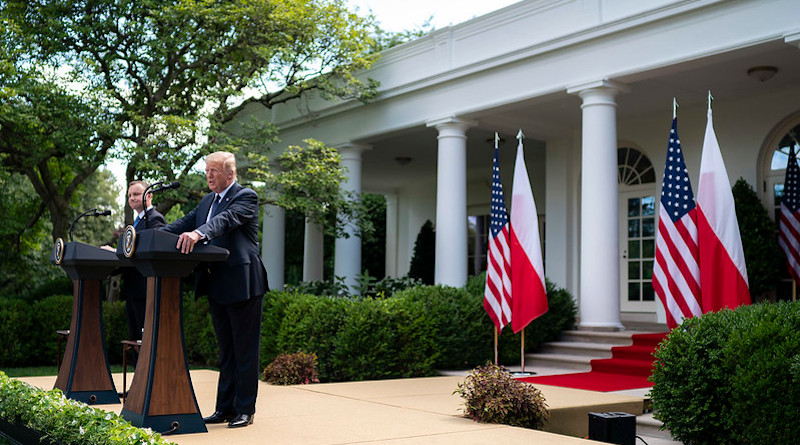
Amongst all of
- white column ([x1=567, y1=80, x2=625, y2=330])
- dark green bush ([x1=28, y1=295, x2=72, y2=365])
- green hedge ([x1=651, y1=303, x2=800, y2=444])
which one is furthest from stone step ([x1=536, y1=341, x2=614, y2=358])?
dark green bush ([x1=28, y1=295, x2=72, y2=365])

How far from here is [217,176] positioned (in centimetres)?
537

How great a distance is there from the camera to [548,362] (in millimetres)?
11297

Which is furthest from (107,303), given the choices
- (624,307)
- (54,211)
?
(624,307)

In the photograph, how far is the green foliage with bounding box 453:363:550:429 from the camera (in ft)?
20.0

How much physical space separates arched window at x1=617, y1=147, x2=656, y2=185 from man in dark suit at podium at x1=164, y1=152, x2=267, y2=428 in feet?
37.4

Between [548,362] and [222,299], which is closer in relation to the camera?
[222,299]

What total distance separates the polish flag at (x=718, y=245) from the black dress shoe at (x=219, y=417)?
17.1 ft

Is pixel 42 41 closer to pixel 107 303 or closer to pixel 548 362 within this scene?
pixel 107 303

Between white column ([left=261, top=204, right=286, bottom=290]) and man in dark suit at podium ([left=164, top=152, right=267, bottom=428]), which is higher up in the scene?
white column ([left=261, top=204, right=286, bottom=290])

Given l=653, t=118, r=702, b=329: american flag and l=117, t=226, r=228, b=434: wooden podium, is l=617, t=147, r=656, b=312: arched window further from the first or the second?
l=117, t=226, r=228, b=434: wooden podium

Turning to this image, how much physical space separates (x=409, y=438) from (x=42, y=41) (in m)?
11.8

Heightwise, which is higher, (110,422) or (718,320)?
(718,320)

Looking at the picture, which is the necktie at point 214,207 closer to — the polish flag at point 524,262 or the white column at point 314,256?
the polish flag at point 524,262

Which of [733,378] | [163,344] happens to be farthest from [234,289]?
[733,378]
